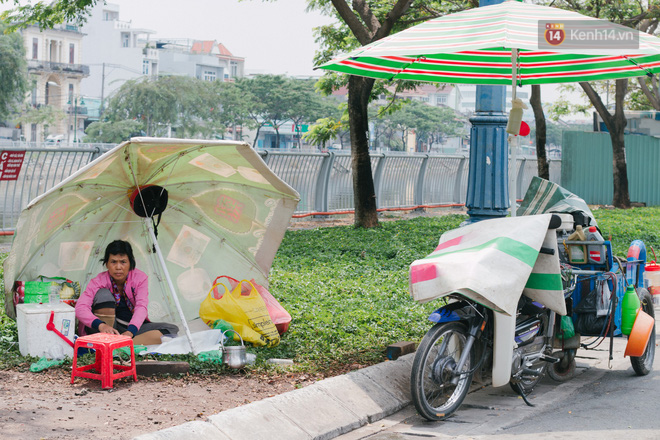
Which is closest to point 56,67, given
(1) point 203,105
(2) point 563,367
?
(1) point 203,105

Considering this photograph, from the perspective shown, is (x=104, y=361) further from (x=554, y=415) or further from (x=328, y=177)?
(x=328, y=177)

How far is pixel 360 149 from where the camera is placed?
604 inches

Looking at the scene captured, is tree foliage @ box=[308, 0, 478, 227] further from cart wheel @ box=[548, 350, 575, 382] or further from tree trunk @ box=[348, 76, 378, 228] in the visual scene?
cart wheel @ box=[548, 350, 575, 382]

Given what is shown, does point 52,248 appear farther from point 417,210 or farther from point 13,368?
point 417,210

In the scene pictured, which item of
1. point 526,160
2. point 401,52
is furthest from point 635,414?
point 526,160

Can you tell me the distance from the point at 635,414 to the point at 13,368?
434 centimetres

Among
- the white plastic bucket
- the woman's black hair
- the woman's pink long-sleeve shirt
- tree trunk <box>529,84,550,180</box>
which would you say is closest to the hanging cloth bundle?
the woman's black hair

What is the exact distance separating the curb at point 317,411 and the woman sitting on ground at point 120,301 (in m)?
1.75

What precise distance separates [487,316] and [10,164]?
31.7ft

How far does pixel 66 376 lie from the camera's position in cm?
587

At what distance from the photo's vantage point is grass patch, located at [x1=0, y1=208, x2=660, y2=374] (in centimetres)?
664

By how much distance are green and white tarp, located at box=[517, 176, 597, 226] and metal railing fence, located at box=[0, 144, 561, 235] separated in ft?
27.1

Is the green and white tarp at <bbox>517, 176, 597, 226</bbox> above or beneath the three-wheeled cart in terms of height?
above

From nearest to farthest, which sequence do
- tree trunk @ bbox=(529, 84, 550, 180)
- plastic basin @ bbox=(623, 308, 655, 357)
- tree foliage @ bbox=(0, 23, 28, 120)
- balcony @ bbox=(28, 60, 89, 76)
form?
1. plastic basin @ bbox=(623, 308, 655, 357)
2. tree trunk @ bbox=(529, 84, 550, 180)
3. tree foliage @ bbox=(0, 23, 28, 120)
4. balcony @ bbox=(28, 60, 89, 76)
